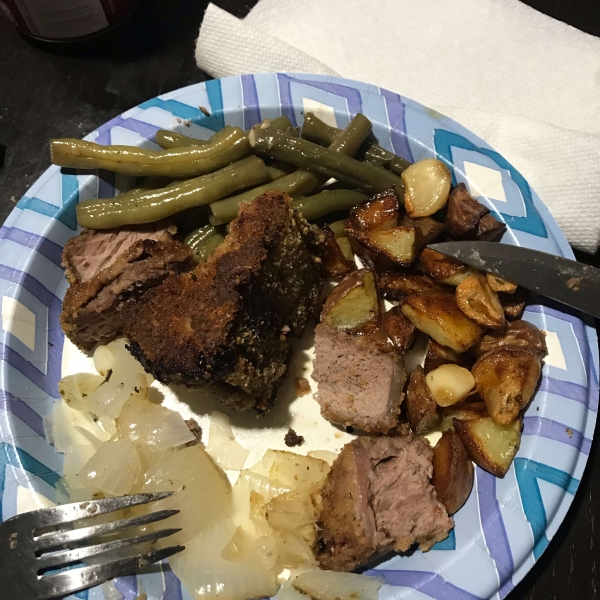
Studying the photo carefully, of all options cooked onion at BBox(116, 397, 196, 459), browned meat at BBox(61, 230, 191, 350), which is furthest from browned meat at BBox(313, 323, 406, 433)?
browned meat at BBox(61, 230, 191, 350)

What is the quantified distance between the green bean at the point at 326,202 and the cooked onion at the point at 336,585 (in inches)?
61.9

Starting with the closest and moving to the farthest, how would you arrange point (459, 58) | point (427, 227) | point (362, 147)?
1. point (427, 227)
2. point (362, 147)
3. point (459, 58)

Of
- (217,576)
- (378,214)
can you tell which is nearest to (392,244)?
(378,214)

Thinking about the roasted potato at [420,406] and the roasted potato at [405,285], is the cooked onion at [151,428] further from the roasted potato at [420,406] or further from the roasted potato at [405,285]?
the roasted potato at [405,285]

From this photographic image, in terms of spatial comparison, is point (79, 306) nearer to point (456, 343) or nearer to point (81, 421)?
point (81, 421)

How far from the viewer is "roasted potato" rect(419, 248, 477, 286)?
7.39ft

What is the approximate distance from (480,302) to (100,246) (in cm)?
179

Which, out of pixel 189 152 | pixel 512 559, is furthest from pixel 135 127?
pixel 512 559

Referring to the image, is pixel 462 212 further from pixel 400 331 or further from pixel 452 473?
pixel 452 473

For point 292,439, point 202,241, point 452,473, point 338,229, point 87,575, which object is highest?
point 338,229

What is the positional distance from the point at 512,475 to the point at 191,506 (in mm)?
1343

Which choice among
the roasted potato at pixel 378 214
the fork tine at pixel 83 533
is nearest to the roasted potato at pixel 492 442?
the roasted potato at pixel 378 214

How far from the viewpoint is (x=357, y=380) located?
2.28 meters

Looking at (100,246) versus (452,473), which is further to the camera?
(100,246)
